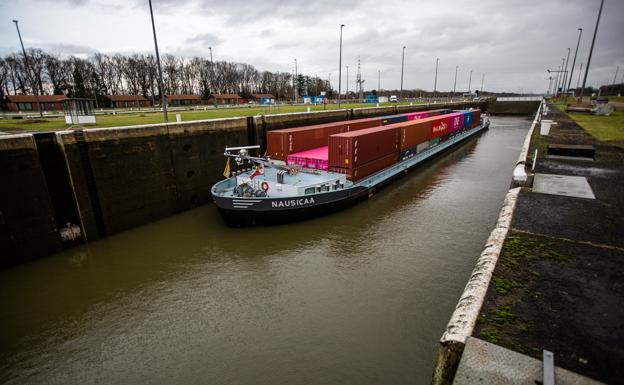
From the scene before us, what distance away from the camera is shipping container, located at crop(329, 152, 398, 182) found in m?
18.8

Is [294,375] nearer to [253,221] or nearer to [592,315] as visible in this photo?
[592,315]

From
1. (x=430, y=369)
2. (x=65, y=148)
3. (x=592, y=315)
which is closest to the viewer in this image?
(x=592, y=315)

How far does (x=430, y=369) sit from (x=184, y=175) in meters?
16.1

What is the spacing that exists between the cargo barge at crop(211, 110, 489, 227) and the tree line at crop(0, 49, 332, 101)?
45742mm

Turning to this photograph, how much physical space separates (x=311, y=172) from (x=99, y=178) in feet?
35.4

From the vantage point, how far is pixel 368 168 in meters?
20.7

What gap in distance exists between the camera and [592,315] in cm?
478

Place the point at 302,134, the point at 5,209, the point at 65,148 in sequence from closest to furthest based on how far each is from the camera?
the point at 5,209 < the point at 65,148 < the point at 302,134

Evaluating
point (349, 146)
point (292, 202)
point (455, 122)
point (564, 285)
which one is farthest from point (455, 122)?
point (564, 285)

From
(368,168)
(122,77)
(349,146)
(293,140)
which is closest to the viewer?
(349,146)

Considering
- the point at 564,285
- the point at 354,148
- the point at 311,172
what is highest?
the point at 354,148

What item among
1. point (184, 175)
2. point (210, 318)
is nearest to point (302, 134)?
point (184, 175)

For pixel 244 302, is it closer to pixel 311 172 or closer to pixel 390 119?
pixel 311 172

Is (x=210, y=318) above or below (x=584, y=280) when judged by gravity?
below
